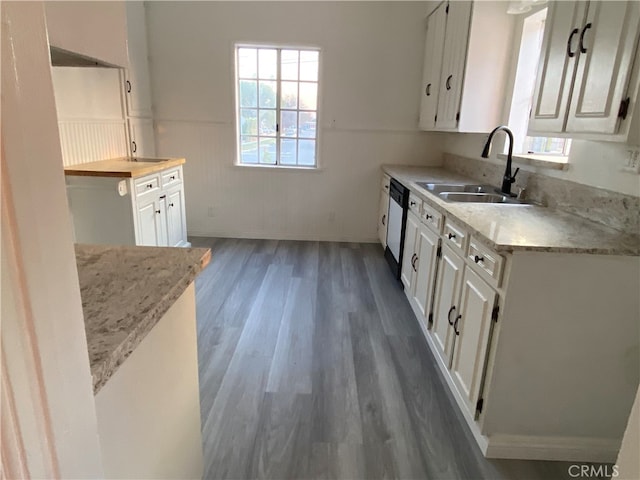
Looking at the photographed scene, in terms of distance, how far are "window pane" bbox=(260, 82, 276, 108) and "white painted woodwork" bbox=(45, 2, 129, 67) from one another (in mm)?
3820

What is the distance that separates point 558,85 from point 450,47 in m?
1.77

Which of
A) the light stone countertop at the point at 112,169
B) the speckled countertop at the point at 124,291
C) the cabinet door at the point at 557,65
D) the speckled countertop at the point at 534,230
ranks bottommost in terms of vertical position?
the speckled countertop at the point at 124,291

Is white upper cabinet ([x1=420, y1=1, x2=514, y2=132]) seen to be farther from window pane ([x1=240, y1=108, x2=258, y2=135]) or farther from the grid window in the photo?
window pane ([x1=240, y1=108, x2=258, y2=135])

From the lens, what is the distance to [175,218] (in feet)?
12.5

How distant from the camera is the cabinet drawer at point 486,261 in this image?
157cm

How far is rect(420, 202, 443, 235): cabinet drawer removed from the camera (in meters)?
2.34

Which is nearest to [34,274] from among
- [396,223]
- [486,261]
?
[486,261]

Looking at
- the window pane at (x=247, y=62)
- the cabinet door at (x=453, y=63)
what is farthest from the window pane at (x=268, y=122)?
the cabinet door at (x=453, y=63)

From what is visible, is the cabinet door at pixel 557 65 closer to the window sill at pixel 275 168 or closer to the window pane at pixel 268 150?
the window sill at pixel 275 168

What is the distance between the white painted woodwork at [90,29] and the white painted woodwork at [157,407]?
0.60 m

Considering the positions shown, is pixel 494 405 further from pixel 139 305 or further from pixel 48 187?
pixel 48 187

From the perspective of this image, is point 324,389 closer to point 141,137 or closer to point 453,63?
point 453,63

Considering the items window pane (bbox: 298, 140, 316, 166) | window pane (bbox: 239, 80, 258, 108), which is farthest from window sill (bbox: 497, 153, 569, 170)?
window pane (bbox: 239, 80, 258, 108)

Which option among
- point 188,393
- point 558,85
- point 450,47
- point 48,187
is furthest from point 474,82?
point 48,187
